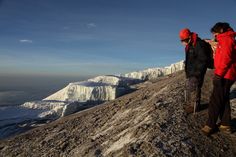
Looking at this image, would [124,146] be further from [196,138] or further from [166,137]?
[196,138]

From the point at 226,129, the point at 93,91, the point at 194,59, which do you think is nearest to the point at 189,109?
the point at 194,59

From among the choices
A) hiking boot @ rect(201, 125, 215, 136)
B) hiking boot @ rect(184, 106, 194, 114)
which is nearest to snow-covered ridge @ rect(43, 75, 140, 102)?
hiking boot @ rect(184, 106, 194, 114)

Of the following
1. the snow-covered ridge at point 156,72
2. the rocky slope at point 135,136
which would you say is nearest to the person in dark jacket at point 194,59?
the rocky slope at point 135,136

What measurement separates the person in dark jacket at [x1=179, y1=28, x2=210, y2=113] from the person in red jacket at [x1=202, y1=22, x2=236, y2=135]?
1.38 metres

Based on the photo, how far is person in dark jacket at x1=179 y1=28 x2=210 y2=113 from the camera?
9023mm

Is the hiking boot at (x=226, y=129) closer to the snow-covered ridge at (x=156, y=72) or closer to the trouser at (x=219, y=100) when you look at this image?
the trouser at (x=219, y=100)

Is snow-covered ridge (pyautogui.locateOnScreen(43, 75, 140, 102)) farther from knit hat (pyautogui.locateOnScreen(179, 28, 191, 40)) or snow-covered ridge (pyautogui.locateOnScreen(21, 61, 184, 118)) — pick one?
knit hat (pyautogui.locateOnScreen(179, 28, 191, 40))

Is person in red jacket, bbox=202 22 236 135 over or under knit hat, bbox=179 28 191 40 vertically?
under

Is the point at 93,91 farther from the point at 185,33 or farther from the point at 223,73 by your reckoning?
the point at 223,73

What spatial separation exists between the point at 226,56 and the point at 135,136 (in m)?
3.29

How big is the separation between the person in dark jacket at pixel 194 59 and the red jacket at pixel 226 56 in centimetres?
152

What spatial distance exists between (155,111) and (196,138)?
2556 mm

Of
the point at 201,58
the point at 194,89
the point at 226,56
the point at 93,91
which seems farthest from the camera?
the point at 93,91

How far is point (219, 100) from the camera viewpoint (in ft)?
25.4
